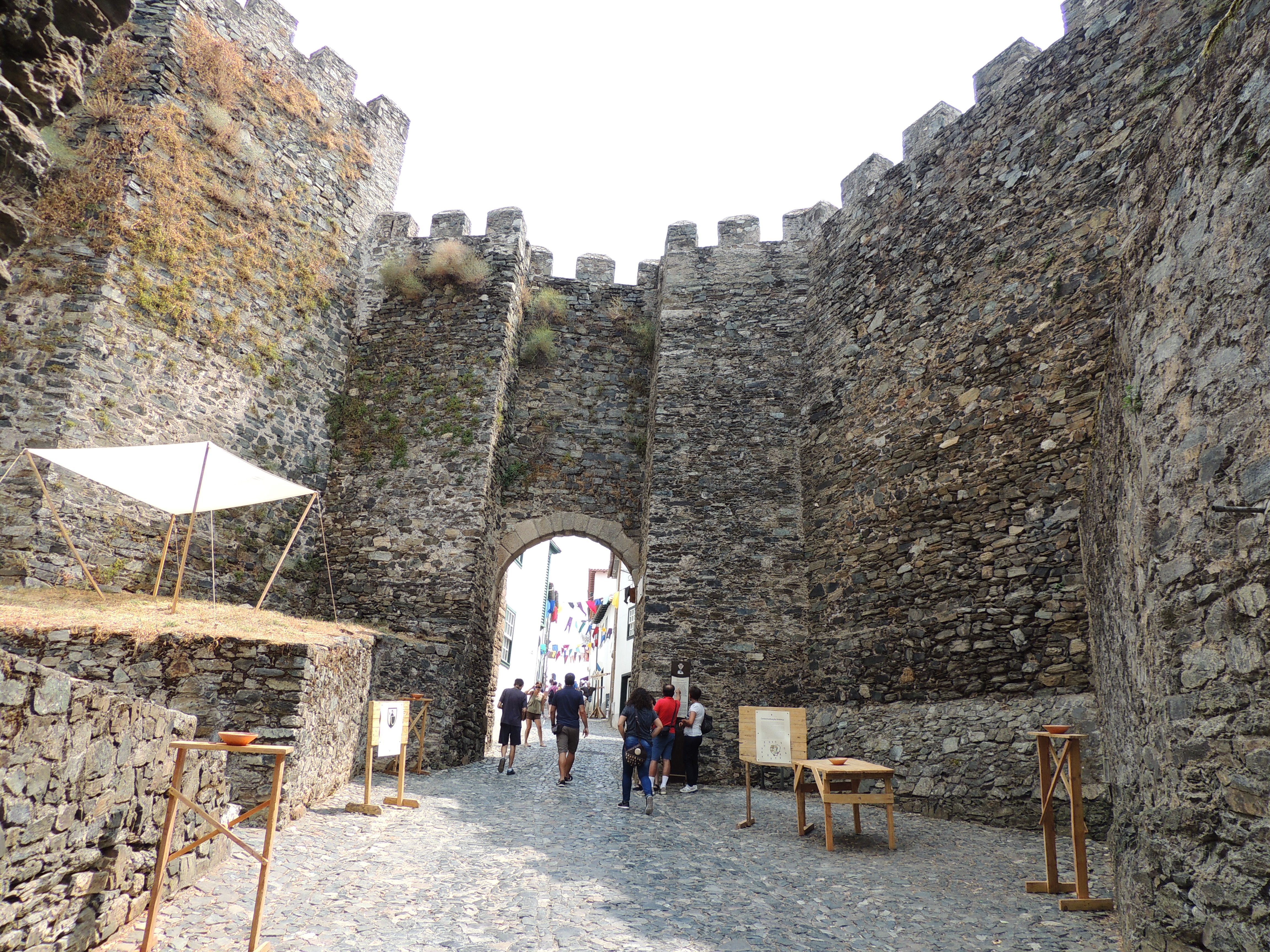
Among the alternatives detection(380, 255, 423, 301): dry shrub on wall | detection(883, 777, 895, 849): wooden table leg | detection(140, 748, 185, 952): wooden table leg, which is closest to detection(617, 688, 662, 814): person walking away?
detection(883, 777, 895, 849): wooden table leg

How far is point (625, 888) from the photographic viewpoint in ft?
14.0

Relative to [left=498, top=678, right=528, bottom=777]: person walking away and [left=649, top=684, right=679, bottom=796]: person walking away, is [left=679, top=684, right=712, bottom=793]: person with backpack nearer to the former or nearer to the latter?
[left=649, top=684, right=679, bottom=796]: person walking away

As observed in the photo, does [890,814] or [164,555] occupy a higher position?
[164,555]

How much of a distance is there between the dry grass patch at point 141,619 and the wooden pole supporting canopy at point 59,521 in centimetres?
21

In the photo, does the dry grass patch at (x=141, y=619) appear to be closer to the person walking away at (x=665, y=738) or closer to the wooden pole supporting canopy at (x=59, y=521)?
the wooden pole supporting canopy at (x=59, y=521)

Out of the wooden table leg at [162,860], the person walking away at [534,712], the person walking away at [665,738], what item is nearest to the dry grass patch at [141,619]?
the wooden table leg at [162,860]

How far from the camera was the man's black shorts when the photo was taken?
9414mm

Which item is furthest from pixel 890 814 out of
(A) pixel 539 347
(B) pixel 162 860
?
(A) pixel 539 347

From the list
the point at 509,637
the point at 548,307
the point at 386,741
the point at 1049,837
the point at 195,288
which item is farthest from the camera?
the point at 509,637

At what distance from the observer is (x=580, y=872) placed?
4.57 metres

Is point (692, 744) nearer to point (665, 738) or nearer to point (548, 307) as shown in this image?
point (665, 738)

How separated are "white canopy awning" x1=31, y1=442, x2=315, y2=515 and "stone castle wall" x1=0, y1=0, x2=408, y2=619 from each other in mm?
770

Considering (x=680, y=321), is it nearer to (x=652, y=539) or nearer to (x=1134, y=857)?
(x=652, y=539)

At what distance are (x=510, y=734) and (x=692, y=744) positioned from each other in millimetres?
2460
